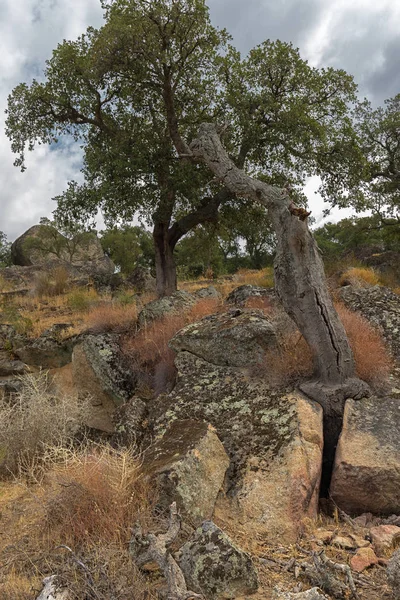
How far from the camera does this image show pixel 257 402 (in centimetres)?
585

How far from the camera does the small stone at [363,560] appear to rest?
3459mm

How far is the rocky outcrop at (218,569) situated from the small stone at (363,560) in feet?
3.00

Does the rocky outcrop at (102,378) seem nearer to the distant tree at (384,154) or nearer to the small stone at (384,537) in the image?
the small stone at (384,537)

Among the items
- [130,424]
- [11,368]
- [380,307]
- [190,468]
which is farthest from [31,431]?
[380,307]

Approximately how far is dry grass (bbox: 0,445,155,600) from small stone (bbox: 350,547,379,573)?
1669mm

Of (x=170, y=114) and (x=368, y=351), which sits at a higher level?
(x=170, y=114)

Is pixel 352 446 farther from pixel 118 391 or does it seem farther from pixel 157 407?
pixel 118 391

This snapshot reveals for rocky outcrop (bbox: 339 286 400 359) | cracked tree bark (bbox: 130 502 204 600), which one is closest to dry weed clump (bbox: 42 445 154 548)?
cracked tree bark (bbox: 130 502 204 600)

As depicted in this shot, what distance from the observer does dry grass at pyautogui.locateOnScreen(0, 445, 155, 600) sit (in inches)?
120

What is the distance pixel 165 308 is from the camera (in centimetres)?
1038

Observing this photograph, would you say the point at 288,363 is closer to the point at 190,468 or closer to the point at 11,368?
the point at 190,468

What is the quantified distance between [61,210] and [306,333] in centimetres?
1115

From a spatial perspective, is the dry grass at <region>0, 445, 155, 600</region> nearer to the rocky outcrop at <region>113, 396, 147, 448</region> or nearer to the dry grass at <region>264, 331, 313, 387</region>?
the rocky outcrop at <region>113, 396, 147, 448</region>

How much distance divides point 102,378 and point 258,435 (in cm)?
389
